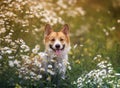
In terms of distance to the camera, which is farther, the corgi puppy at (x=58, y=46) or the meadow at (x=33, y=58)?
the corgi puppy at (x=58, y=46)

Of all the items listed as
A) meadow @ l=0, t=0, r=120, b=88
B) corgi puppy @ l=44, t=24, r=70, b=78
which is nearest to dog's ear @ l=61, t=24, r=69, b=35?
corgi puppy @ l=44, t=24, r=70, b=78

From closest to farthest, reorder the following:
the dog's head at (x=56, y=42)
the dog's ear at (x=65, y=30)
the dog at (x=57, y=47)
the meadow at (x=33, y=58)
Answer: the meadow at (x=33, y=58)
the dog at (x=57, y=47)
the dog's head at (x=56, y=42)
the dog's ear at (x=65, y=30)

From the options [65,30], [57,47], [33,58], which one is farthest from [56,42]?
[33,58]

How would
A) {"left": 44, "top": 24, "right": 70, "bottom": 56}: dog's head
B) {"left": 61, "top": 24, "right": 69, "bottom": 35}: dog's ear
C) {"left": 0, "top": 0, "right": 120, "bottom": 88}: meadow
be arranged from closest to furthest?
{"left": 0, "top": 0, "right": 120, "bottom": 88}: meadow, {"left": 44, "top": 24, "right": 70, "bottom": 56}: dog's head, {"left": 61, "top": 24, "right": 69, "bottom": 35}: dog's ear

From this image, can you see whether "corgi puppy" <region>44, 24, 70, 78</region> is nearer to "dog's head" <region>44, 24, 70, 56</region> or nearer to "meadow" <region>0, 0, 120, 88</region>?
"dog's head" <region>44, 24, 70, 56</region>

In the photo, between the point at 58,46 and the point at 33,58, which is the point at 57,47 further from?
the point at 33,58

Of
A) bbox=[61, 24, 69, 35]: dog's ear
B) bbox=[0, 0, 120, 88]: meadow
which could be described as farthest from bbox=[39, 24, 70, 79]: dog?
bbox=[0, 0, 120, 88]: meadow

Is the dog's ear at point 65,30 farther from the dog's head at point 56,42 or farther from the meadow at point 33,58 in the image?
the meadow at point 33,58

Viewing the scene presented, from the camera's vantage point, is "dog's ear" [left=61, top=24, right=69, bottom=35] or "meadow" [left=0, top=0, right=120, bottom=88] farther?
"dog's ear" [left=61, top=24, right=69, bottom=35]

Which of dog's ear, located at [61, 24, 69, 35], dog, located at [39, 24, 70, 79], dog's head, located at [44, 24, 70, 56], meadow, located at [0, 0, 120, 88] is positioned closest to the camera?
meadow, located at [0, 0, 120, 88]

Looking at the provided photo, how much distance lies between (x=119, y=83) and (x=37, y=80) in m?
1.47

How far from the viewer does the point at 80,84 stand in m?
10.8

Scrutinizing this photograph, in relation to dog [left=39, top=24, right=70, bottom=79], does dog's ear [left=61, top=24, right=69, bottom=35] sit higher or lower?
higher

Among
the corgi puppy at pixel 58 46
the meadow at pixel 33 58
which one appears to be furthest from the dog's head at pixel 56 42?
the meadow at pixel 33 58
